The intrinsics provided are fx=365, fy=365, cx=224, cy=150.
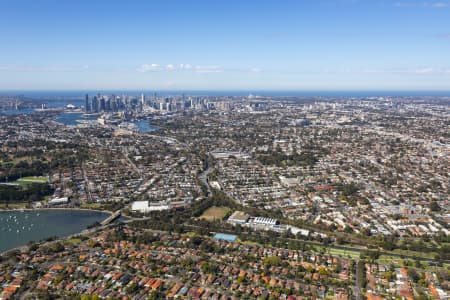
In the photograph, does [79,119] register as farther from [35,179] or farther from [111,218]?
[111,218]

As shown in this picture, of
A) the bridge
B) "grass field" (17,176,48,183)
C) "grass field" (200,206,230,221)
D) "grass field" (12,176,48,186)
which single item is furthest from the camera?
"grass field" (17,176,48,183)

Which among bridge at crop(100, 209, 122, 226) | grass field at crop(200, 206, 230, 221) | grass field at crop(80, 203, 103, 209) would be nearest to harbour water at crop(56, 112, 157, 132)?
grass field at crop(80, 203, 103, 209)

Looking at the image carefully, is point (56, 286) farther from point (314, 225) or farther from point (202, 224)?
point (314, 225)

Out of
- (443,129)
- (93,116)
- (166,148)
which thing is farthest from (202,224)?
(93,116)

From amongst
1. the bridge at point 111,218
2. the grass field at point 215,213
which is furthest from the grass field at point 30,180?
the grass field at point 215,213

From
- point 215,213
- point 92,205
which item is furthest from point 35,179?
point 215,213

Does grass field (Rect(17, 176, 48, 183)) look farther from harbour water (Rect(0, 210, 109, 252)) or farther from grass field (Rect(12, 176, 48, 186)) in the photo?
harbour water (Rect(0, 210, 109, 252))
